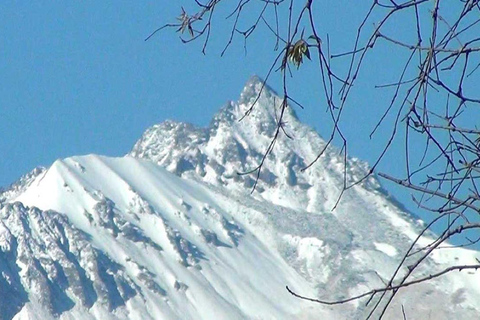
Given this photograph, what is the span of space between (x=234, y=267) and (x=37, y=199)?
26323 millimetres

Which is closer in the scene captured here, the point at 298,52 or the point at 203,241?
the point at 298,52

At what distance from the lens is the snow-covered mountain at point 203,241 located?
445 ft

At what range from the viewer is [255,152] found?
18388 cm

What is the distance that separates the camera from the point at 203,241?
155 meters

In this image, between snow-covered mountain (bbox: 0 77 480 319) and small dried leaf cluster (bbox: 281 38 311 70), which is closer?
small dried leaf cluster (bbox: 281 38 311 70)

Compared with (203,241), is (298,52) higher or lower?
lower

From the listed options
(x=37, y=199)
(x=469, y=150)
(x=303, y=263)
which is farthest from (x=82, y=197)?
(x=469, y=150)

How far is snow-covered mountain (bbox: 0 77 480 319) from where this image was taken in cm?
13575

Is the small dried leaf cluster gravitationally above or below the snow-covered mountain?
below

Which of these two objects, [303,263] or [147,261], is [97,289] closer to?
[147,261]

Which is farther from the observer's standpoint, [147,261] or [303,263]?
[303,263]

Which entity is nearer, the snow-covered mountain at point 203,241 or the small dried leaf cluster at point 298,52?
the small dried leaf cluster at point 298,52

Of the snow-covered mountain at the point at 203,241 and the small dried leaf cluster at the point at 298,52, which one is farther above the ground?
the snow-covered mountain at the point at 203,241

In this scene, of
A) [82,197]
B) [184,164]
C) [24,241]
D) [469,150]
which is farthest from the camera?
[184,164]
